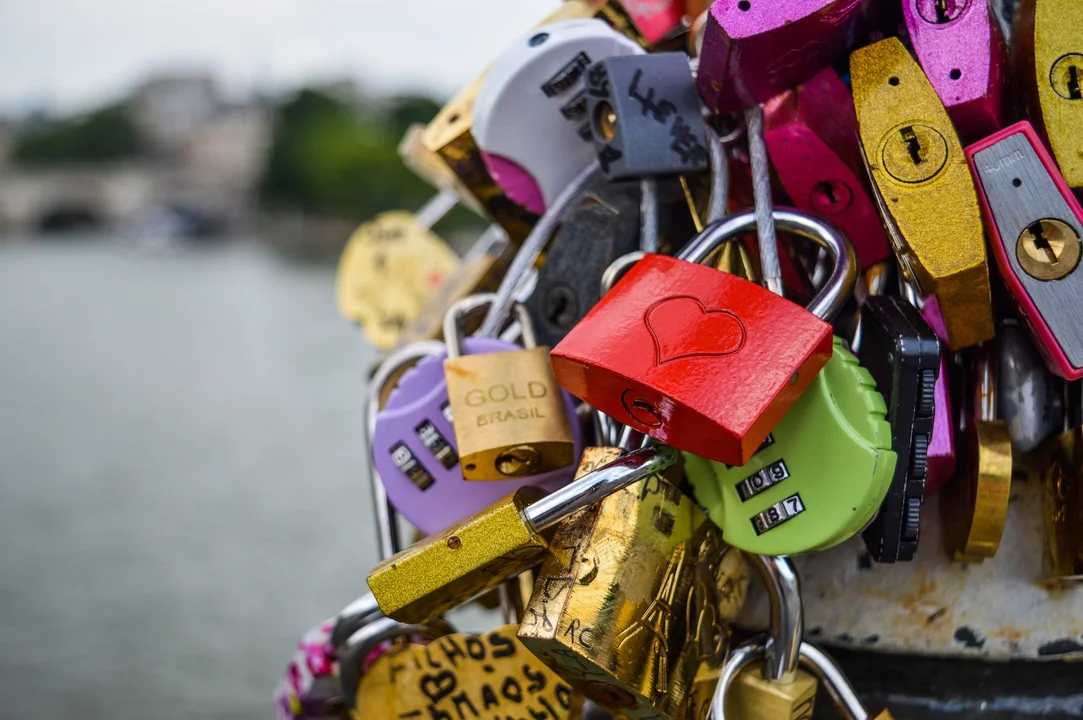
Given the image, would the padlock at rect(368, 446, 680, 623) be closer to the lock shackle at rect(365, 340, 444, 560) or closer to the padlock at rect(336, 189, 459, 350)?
the lock shackle at rect(365, 340, 444, 560)

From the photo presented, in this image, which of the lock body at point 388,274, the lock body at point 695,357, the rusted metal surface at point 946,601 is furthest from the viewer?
the lock body at point 388,274

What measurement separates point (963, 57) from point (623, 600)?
322mm

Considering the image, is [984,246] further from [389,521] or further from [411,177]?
[411,177]

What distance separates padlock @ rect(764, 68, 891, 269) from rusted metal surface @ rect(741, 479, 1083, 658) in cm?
16

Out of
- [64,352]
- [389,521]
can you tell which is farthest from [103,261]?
[389,521]

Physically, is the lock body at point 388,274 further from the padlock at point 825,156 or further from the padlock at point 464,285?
the padlock at point 825,156

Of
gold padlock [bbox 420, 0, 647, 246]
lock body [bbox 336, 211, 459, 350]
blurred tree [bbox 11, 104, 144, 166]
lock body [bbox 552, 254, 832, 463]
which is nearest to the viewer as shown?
lock body [bbox 552, 254, 832, 463]

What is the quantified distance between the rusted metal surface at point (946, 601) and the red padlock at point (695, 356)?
5.9 inches

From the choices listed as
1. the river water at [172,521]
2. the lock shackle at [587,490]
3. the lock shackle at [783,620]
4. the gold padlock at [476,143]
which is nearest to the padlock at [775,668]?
the lock shackle at [783,620]

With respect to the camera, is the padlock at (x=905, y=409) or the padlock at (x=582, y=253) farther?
the padlock at (x=582, y=253)

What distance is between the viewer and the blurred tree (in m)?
33.0

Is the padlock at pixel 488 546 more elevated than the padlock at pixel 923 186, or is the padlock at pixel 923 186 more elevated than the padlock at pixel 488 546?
the padlock at pixel 923 186

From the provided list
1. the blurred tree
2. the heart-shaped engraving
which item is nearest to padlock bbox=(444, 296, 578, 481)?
the heart-shaped engraving

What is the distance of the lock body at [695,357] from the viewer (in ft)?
1.50
